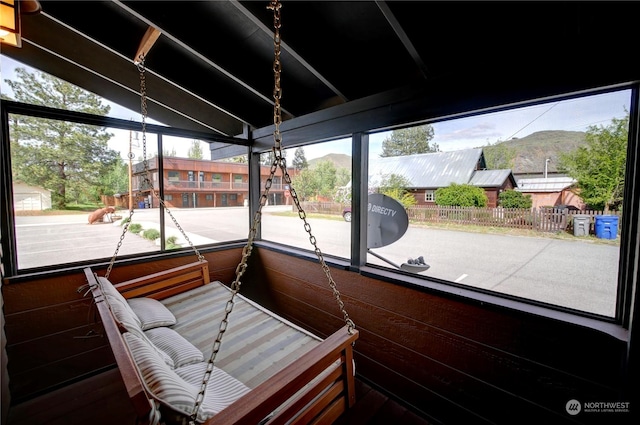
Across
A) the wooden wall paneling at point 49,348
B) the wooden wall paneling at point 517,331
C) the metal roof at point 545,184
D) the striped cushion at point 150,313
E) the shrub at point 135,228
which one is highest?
the metal roof at point 545,184

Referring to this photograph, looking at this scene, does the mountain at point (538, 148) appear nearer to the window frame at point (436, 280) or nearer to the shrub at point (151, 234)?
the window frame at point (436, 280)

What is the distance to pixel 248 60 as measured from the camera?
7.86ft

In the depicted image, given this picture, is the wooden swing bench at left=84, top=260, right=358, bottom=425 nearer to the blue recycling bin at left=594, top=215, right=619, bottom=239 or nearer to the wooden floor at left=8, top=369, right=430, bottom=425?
the wooden floor at left=8, top=369, right=430, bottom=425

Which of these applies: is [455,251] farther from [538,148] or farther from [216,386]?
[216,386]

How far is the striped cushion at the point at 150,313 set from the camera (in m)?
1.98

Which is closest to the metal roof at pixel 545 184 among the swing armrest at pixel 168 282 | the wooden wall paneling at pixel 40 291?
the swing armrest at pixel 168 282

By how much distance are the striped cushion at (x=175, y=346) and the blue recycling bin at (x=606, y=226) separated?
239cm

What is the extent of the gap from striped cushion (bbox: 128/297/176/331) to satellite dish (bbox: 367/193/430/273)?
1731mm

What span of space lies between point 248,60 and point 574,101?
2.34m

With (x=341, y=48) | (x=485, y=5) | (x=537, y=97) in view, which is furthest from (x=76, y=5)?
(x=537, y=97)

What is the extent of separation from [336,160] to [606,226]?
76.0 inches

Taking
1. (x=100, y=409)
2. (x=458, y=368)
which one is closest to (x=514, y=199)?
(x=458, y=368)

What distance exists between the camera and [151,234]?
9.23 ft

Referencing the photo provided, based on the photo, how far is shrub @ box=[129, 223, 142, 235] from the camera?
8.87 feet
